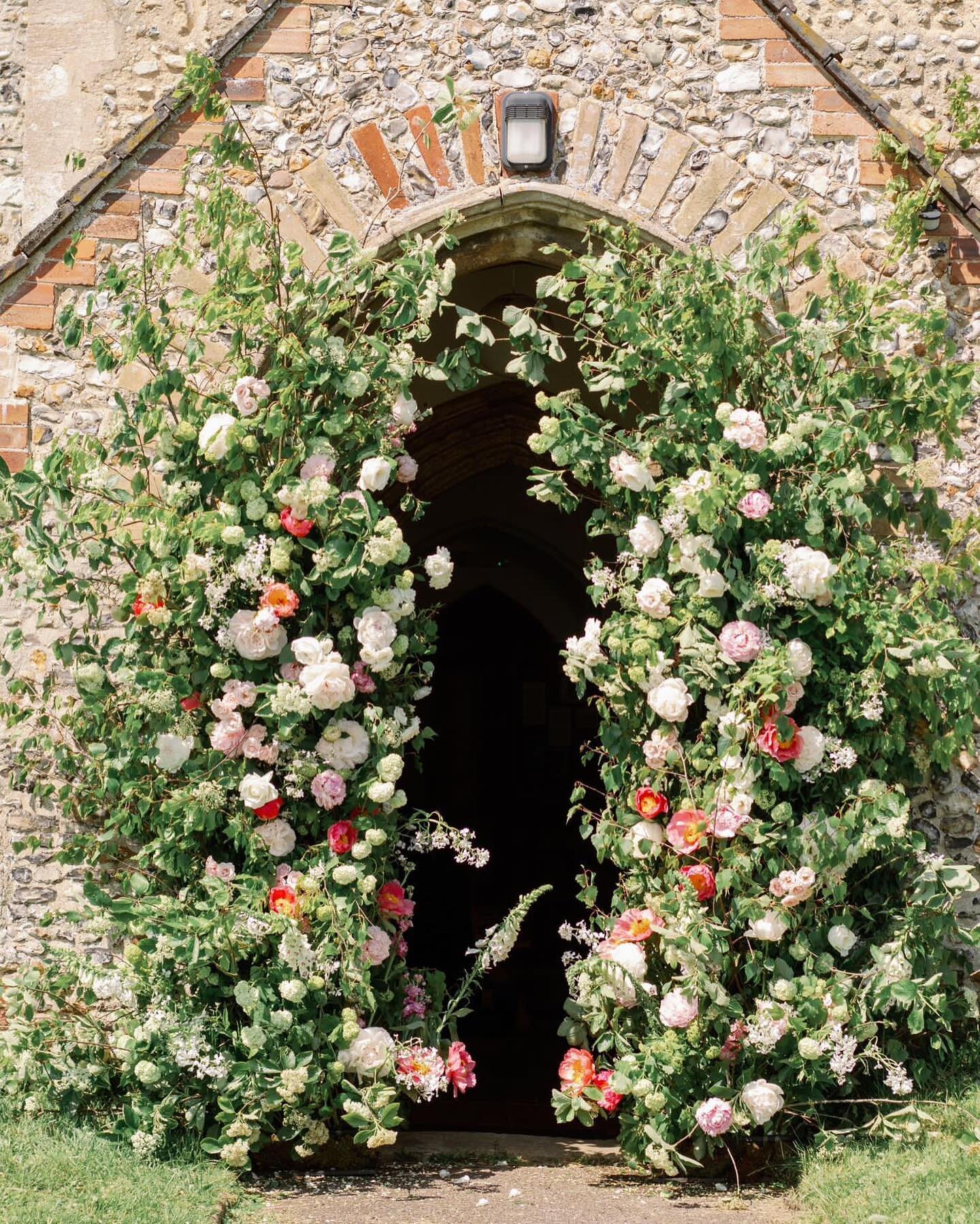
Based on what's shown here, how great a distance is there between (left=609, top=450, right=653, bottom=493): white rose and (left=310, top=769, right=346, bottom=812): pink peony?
1.29 meters

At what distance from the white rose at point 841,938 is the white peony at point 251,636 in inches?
74.5

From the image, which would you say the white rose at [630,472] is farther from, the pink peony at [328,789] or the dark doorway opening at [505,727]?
the dark doorway opening at [505,727]

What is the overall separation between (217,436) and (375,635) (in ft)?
2.52

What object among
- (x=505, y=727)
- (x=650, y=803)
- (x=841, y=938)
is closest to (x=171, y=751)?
(x=650, y=803)

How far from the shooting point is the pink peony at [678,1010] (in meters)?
3.99

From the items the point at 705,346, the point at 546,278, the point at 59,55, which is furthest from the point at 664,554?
the point at 59,55

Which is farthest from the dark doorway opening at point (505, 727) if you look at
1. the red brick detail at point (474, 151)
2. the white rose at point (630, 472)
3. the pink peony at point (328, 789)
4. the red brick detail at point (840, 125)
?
the pink peony at point (328, 789)

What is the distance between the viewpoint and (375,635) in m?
4.14

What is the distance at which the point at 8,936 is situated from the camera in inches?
180

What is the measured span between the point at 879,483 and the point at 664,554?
0.71 meters

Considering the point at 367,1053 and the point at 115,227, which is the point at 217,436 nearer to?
the point at 115,227

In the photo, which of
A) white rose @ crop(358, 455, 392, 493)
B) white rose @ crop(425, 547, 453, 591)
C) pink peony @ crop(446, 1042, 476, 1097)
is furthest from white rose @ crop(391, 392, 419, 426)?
pink peony @ crop(446, 1042, 476, 1097)

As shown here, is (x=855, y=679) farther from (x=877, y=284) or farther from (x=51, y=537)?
(x=51, y=537)

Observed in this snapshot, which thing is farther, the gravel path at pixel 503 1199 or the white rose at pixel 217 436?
the white rose at pixel 217 436
